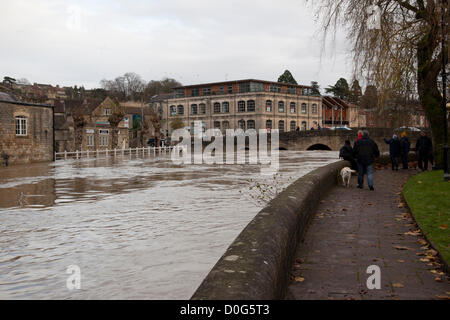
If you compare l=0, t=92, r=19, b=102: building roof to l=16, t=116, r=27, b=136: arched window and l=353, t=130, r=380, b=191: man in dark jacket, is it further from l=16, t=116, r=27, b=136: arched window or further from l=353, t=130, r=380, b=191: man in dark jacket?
l=353, t=130, r=380, b=191: man in dark jacket

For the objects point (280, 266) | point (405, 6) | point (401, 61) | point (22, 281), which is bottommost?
point (22, 281)

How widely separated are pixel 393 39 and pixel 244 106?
66.4m

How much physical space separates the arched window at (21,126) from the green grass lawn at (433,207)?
83.1ft

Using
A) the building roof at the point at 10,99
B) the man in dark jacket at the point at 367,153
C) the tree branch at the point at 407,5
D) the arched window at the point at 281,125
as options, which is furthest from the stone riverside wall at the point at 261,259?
the arched window at the point at 281,125

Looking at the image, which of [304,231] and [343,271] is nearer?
[343,271]

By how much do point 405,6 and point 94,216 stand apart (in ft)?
35.1

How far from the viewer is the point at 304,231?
7.07 metres

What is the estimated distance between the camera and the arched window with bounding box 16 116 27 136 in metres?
29.9

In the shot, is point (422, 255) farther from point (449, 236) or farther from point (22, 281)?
point (22, 281)

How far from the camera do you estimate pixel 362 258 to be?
223 inches

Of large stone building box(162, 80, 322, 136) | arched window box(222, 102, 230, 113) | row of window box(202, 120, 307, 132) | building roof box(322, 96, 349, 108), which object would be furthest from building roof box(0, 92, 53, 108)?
building roof box(322, 96, 349, 108)

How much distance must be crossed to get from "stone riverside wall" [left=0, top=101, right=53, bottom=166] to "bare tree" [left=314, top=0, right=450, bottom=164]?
22.4m

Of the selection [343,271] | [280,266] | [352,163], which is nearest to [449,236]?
[343,271]
